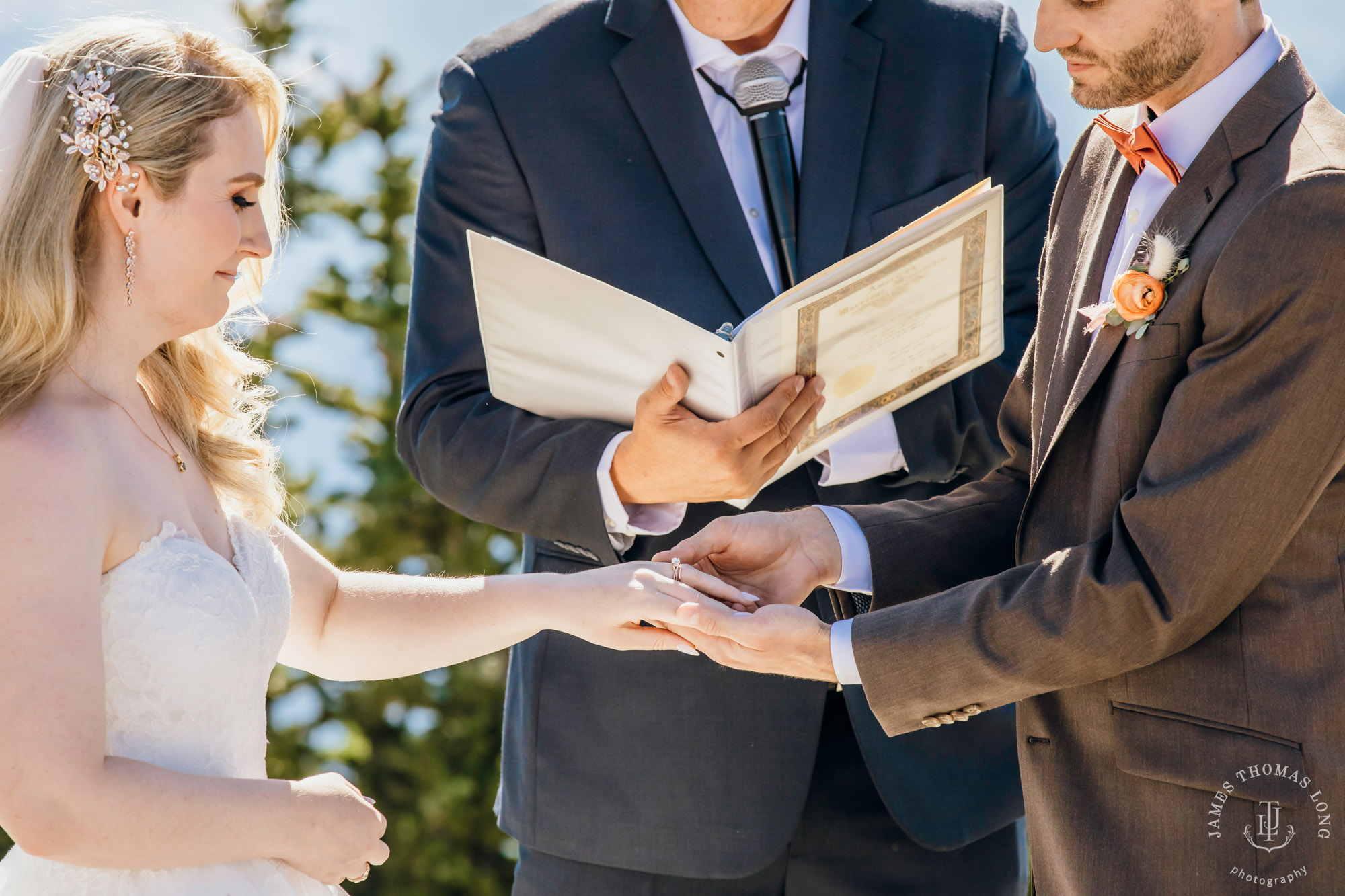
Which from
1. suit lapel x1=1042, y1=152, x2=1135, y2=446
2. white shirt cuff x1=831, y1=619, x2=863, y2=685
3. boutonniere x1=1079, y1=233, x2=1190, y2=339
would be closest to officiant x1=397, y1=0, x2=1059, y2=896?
white shirt cuff x1=831, y1=619, x2=863, y2=685

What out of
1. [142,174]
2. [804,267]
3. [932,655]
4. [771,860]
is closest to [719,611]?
[932,655]

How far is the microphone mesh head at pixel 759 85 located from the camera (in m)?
2.69

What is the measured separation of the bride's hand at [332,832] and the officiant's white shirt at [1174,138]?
78cm

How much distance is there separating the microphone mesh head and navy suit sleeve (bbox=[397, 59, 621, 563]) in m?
0.47

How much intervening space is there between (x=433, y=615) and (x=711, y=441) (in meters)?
0.65

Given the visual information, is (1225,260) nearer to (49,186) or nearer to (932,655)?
(932,655)

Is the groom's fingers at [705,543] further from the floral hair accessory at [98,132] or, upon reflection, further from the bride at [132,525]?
the floral hair accessory at [98,132]

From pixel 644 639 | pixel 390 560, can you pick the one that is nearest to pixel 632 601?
pixel 644 639

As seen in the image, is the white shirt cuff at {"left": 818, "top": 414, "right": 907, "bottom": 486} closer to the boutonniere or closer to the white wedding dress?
the boutonniere

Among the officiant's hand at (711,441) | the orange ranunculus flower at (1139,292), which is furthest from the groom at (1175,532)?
the officiant's hand at (711,441)

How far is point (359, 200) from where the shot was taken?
485 centimetres

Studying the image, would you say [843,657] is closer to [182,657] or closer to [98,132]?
[182,657]

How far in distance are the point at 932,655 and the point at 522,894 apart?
1083mm

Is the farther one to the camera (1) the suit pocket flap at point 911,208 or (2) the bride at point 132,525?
(1) the suit pocket flap at point 911,208
